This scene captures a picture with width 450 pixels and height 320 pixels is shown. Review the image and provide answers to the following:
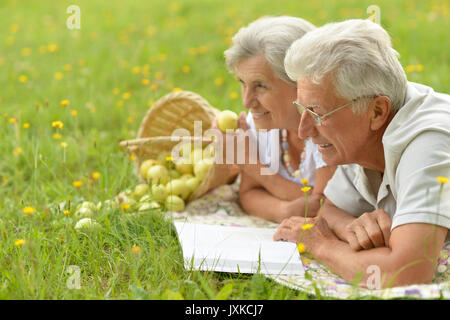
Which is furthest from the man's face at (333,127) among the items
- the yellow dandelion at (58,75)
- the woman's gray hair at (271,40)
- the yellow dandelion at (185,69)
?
the yellow dandelion at (58,75)

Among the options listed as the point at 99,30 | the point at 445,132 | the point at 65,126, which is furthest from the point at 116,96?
the point at 445,132

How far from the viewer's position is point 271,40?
9.59 feet

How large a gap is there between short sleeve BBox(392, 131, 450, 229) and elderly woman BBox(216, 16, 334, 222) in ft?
2.86

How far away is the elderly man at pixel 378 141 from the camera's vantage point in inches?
80.6

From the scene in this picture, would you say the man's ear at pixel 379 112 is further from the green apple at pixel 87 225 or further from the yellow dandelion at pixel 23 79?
the yellow dandelion at pixel 23 79

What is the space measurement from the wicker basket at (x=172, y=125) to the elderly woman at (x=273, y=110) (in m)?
0.26

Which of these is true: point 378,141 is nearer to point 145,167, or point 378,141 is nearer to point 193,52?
point 145,167

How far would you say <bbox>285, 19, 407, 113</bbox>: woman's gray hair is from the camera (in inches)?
86.7

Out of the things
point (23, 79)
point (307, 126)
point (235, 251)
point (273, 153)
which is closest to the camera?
point (307, 126)

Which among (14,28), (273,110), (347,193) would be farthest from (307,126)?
(14,28)

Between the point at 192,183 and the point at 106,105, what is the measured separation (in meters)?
1.78

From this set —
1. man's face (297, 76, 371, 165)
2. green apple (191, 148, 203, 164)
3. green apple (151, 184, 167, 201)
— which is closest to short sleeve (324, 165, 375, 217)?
man's face (297, 76, 371, 165)

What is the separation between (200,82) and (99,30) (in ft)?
7.55

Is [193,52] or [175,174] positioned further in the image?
[193,52]
